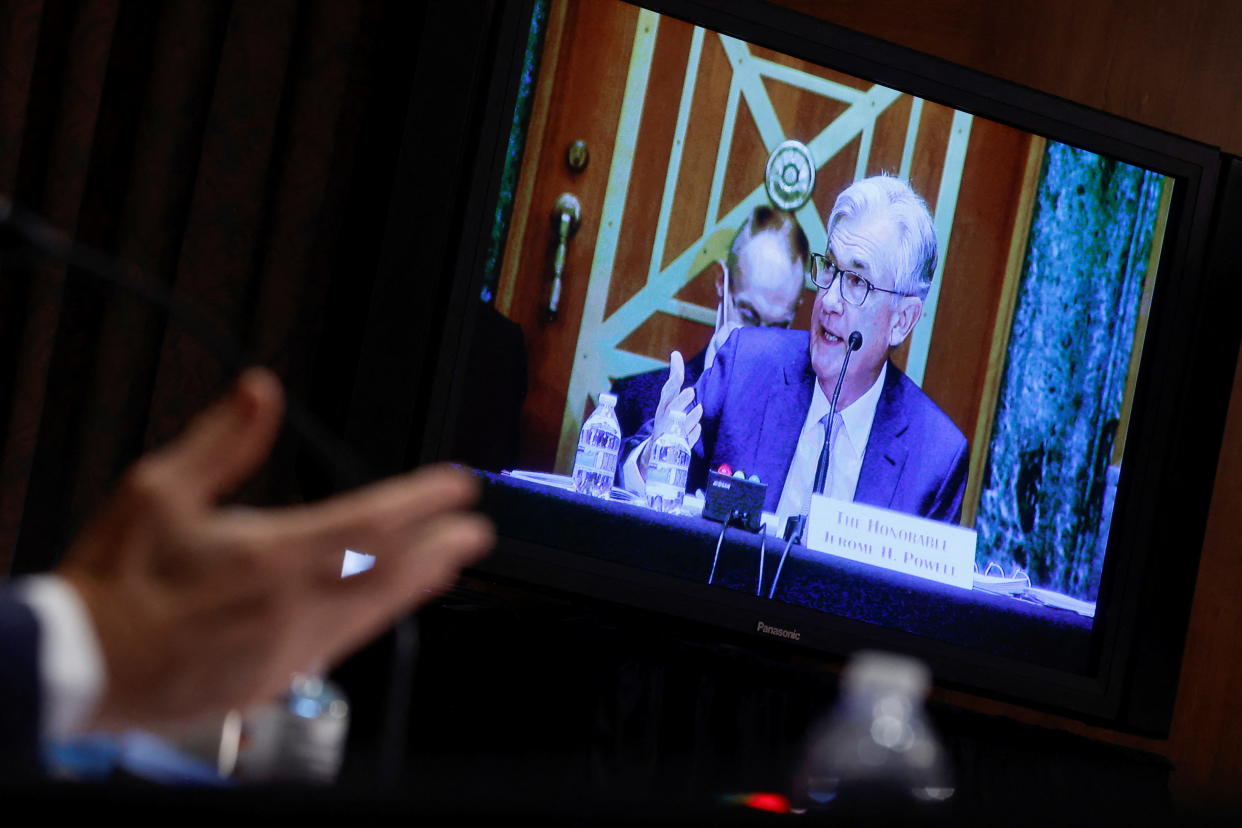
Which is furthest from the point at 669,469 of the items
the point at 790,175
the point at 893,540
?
the point at 790,175

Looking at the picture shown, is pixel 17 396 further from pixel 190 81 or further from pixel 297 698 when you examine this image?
pixel 297 698

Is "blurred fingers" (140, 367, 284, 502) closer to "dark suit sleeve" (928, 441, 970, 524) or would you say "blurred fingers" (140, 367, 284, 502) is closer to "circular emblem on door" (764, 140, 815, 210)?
"circular emblem on door" (764, 140, 815, 210)

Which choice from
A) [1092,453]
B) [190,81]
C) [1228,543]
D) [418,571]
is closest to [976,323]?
[1092,453]

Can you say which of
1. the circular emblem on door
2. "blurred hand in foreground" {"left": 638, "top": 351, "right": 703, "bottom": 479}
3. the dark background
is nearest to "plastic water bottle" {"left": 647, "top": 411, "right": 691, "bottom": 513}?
"blurred hand in foreground" {"left": 638, "top": 351, "right": 703, "bottom": 479}

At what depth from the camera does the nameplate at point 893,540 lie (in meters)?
2.72

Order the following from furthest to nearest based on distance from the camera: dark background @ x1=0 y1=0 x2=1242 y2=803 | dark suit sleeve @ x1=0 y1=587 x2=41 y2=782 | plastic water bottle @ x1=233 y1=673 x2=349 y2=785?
dark background @ x1=0 y1=0 x2=1242 y2=803, plastic water bottle @ x1=233 y1=673 x2=349 y2=785, dark suit sleeve @ x1=0 y1=587 x2=41 y2=782

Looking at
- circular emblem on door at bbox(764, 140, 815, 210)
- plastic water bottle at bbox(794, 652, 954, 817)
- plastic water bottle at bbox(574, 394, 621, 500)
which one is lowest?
plastic water bottle at bbox(794, 652, 954, 817)

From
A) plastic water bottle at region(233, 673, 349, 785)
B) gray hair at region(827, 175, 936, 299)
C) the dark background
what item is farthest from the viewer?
gray hair at region(827, 175, 936, 299)

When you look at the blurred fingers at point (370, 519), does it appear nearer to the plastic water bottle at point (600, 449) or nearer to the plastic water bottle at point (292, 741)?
the plastic water bottle at point (292, 741)

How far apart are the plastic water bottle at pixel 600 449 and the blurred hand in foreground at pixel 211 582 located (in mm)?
1906

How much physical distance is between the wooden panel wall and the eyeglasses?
782mm

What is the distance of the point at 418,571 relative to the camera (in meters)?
0.66

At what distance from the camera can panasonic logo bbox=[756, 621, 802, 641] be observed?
2.67 m

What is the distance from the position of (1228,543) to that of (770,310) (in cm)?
149
